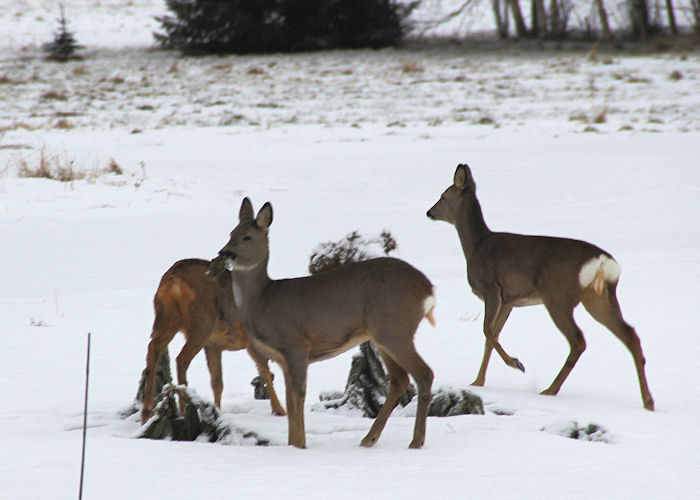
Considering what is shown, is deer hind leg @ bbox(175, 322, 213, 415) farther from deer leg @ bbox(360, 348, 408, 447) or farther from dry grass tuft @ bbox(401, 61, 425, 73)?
dry grass tuft @ bbox(401, 61, 425, 73)

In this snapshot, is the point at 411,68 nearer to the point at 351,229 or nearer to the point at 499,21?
the point at 499,21

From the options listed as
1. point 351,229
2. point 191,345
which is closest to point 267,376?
point 191,345

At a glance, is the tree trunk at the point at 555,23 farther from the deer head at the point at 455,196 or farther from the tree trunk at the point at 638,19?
the deer head at the point at 455,196

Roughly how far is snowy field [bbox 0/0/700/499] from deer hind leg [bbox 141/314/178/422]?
157 millimetres

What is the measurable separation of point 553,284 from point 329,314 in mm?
2333

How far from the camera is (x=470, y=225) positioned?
851cm

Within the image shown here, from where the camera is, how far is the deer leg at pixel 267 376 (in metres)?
6.56

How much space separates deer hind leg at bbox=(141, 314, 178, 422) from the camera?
661cm

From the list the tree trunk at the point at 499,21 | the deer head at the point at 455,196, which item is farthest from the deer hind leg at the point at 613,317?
the tree trunk at the point at 499,21

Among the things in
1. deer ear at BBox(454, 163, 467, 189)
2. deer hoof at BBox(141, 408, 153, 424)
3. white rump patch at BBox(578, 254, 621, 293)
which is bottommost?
deer hoof at BBox(141, 408, 153, 424)

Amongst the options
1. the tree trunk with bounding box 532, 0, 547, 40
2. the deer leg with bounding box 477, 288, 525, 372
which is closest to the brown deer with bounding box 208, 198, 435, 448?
the deer leg with bounding box 477, 288, 525, 372

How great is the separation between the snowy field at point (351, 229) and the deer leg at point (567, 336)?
268mm

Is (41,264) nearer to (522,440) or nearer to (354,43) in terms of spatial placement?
(522,440)

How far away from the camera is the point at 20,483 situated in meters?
4.91
